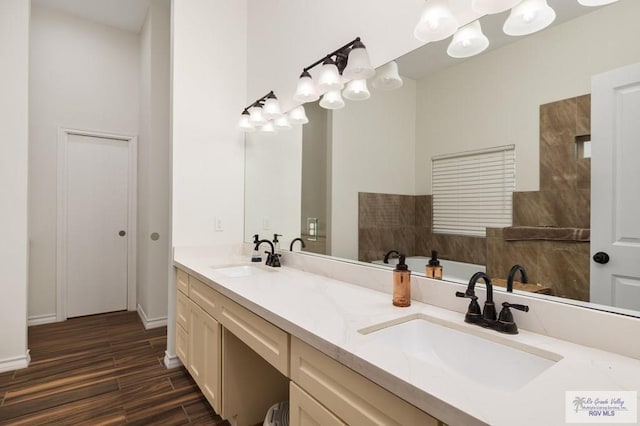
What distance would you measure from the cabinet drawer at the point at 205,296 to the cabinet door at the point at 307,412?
2.55ft

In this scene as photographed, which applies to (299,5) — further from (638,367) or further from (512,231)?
(638,367)

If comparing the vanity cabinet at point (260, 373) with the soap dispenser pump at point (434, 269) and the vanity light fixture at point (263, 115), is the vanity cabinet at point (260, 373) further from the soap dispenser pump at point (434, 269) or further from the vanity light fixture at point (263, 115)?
the vanity light fixture at point (263, 115)

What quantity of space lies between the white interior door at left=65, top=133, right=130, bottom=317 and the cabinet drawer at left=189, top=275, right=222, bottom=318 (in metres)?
2.23

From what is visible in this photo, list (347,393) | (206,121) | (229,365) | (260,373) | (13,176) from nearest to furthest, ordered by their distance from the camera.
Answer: (347,393) → (229,365) → (260,373) → (13,176) → (206,121)

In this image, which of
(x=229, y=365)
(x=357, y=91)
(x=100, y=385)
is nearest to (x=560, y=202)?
(x=357, y=91)

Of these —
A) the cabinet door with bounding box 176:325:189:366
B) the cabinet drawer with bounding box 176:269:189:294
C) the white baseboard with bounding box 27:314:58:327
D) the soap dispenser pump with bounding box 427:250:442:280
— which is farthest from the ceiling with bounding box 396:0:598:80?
the white baseboard with bounding box 27:314:58:327

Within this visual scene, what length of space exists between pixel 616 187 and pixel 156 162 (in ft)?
11.6

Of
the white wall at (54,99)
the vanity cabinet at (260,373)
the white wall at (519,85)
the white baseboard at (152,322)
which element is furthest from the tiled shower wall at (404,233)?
the white wall at (54,99)

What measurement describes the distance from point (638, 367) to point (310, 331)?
0.83 meters

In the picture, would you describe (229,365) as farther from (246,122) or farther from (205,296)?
(246,122)

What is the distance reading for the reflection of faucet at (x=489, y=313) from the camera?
3.31ft

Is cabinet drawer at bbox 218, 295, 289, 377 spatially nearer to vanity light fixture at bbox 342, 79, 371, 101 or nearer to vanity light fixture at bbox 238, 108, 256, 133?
vanity light fixture at bbox 342, 79, 371, 101

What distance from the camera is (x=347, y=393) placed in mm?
901

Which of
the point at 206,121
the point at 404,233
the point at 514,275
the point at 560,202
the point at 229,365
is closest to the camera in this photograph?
the point at 560,202
